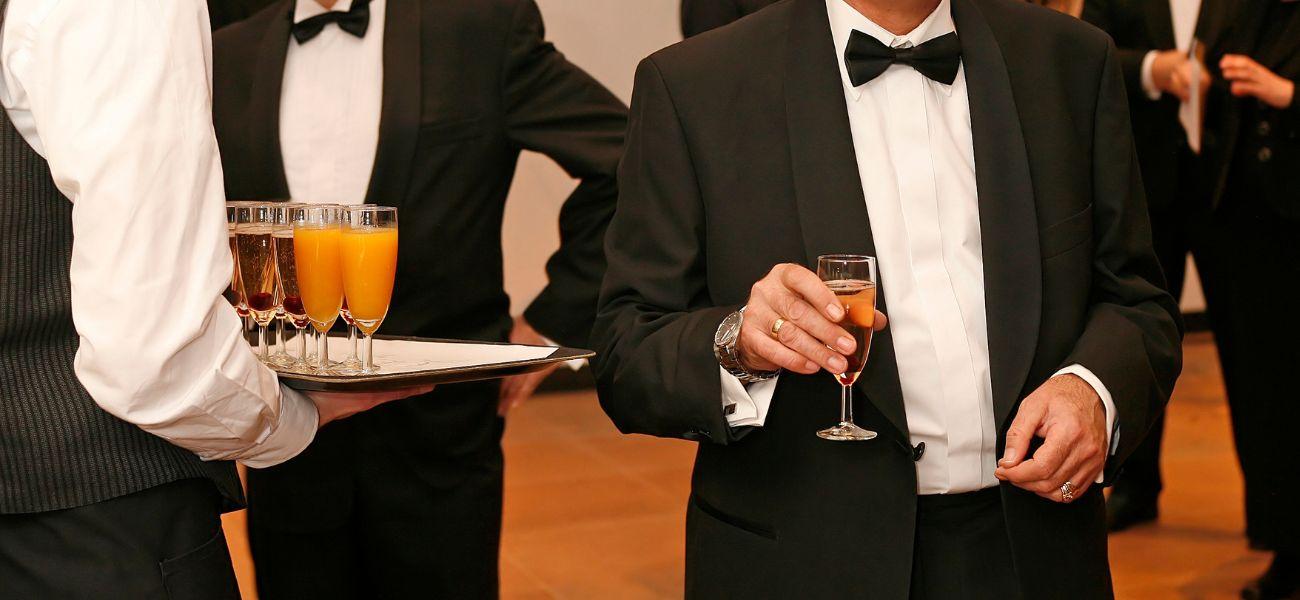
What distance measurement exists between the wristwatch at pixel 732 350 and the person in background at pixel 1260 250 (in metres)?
2.85

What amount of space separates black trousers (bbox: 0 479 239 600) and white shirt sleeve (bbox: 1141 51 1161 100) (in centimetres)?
369

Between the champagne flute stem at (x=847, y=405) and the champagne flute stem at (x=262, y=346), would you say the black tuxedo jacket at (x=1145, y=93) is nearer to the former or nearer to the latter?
the champagne flute stem at (x=847, y=405)

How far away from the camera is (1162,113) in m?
4.53

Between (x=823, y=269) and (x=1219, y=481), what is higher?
(x=823, y=269)

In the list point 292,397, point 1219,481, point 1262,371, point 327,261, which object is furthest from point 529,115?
point 1219,481

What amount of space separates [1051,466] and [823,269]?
392 millimetres

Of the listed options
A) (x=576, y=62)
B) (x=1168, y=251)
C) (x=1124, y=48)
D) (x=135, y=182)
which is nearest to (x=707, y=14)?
(x=135, y=182)

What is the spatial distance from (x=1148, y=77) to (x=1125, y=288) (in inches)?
108

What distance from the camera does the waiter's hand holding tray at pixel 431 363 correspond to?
1.81m

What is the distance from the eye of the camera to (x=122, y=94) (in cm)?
150

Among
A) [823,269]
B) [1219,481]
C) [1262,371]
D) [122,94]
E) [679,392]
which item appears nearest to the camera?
[122,94]

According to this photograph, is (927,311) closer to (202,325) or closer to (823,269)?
(823,269)

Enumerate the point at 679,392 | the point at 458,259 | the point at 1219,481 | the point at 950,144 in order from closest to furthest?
1. the point at 679,392
2. the point at 950,144
3. the point at 458,259
4. the point at 1219,481

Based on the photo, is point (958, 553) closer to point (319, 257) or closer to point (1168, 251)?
point (319, 257)
